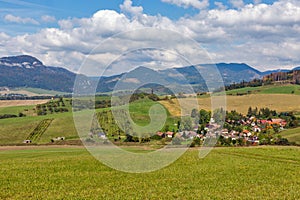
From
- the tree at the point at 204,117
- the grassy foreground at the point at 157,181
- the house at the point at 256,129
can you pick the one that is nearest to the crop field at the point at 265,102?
the house at the point at 256,129

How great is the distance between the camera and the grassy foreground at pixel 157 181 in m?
20.3

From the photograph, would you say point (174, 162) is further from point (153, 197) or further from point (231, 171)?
point (153, 197)

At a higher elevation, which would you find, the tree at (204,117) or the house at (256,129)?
the tree at (204,117)

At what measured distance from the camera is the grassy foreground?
20.3 m

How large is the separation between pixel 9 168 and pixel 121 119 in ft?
87.9

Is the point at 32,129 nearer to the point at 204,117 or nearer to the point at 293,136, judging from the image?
the point at 204,117

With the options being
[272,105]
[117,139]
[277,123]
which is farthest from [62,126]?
[272,105]

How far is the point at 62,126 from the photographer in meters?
132

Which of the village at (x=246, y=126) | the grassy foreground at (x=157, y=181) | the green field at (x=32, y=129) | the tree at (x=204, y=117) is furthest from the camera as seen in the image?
the green field at (x=32, y=129)

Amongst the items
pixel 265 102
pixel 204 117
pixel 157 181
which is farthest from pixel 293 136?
pixel 157 181

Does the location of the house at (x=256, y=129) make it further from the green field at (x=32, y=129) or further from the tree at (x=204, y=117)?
the green field at (x=32, y=129)

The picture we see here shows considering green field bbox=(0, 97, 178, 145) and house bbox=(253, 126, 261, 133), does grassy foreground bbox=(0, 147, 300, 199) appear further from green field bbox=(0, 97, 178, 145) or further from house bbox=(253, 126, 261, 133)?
house bbox=(253, 126, 261, 133)

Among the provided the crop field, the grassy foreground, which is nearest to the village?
the crop field

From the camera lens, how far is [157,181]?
80.9 feet
